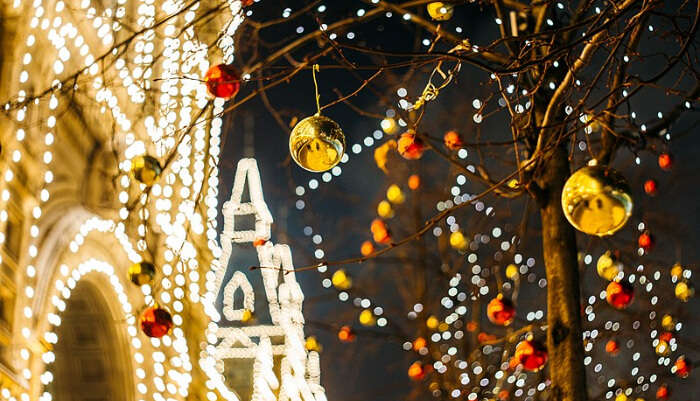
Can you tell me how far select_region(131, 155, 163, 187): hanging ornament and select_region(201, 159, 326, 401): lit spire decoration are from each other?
21.6 ft

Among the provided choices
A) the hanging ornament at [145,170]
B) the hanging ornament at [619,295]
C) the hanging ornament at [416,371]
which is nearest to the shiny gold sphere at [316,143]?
the hanging ornament at [145,170]

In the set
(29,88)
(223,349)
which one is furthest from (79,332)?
(223,349)

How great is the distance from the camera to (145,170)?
4098 mm

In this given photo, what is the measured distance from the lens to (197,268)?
9.33 metres

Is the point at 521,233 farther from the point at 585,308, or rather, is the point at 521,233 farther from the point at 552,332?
the point at 585,308

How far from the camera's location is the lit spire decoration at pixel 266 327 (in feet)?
37.0

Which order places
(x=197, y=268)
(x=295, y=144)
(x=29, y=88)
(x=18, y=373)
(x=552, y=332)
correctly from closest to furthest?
(x=295, y=144), (x=552, y=332), (x=18, y=373), (x=29, y=88), (x=197, y=268)

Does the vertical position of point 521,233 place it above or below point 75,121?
below

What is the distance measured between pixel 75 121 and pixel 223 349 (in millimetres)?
6139

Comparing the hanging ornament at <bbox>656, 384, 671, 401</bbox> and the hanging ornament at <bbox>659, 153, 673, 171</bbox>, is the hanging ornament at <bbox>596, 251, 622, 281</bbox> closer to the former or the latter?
the hanging ornament at <bbox>659, 153, 673, 171</bbox>

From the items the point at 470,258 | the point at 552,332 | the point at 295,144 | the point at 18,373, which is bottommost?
the point at 552,332

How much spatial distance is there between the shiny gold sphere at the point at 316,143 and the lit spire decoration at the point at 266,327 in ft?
23.2

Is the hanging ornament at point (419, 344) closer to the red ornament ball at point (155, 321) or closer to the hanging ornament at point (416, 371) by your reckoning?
the hanging ornament at point (416, 371)

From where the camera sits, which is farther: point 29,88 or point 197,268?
point 197,268
